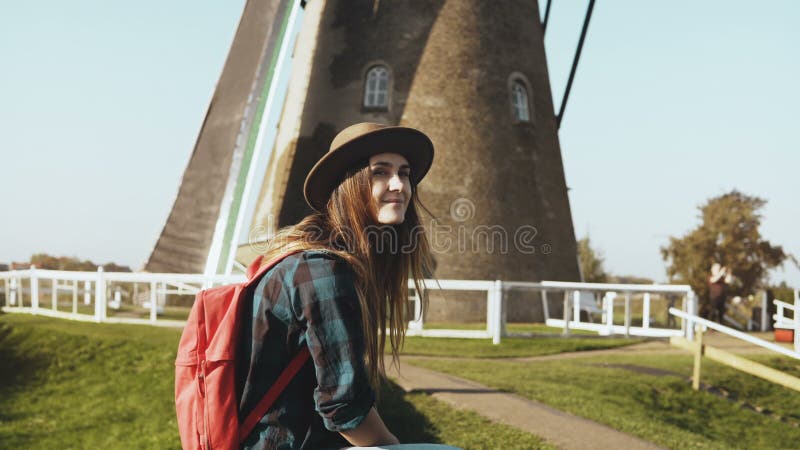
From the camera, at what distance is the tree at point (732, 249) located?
21.8 m

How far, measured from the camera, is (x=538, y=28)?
56.6ft

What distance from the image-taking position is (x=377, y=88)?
15.7 m

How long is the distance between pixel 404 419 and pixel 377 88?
1073 centimetres

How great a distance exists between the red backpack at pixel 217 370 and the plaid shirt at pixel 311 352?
2 cm

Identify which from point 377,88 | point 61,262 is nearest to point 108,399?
point 377,88

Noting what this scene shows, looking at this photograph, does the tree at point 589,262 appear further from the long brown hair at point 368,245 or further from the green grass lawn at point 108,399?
the long brown hair at point 368,245

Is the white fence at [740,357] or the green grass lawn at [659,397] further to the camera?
the white fence at [740,357]

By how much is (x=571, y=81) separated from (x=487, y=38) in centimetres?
235

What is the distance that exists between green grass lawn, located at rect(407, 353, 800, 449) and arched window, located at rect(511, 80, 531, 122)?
713cm

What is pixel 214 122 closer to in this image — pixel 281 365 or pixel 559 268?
pixel 559 268

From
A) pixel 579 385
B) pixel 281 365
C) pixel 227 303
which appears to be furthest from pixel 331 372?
pixel 579 385

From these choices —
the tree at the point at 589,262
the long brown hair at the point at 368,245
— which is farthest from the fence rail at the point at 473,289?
the tree at the point at 589,262

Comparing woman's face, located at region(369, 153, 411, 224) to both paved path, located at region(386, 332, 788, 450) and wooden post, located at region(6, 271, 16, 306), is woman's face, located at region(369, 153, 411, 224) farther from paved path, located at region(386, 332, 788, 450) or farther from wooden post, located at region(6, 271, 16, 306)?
wooden post, located at region(6, 271, 16, 306)

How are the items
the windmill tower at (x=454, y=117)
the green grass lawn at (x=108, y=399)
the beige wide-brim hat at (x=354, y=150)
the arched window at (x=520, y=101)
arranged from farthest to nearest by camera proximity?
the arched window at (x=520, y=101) → the windmill tower at (x=454, y=117) → the green grass lawn at (x=108, y=399) → the beige wide-brim hat at (x=354, y=150)
